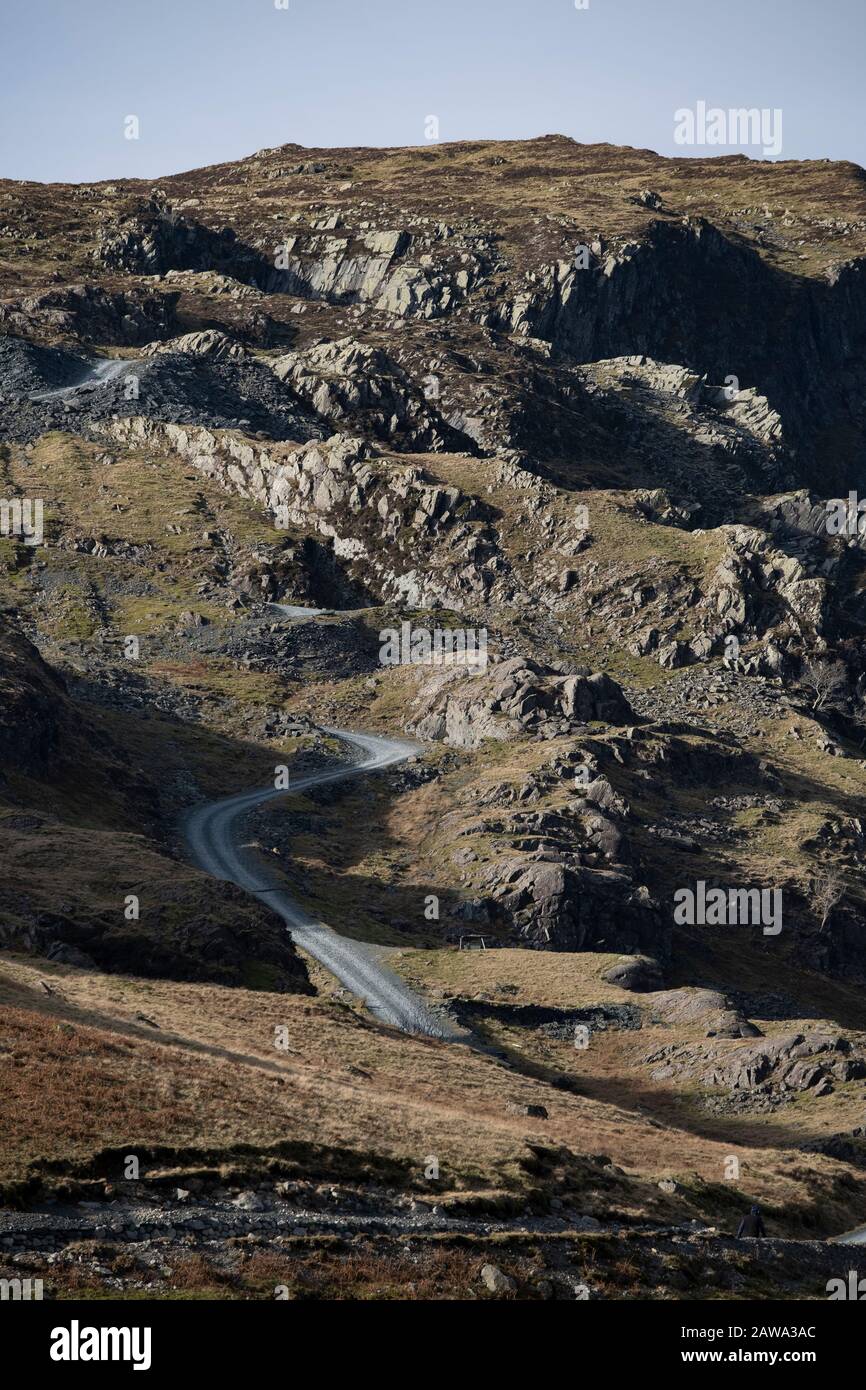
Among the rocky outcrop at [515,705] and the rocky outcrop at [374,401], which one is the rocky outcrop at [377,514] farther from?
the rocky outcrop at [515,705]

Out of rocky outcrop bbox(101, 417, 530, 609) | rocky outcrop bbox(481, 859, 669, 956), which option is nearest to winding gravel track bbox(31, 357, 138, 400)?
rocky outcrop bbox(101, 417, 530, 609)

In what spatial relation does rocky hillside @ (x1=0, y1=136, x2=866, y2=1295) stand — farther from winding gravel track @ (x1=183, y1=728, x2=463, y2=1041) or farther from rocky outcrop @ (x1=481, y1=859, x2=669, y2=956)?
winding gravel track @ (x1=183, y1=728, x2=463, y2=1041)

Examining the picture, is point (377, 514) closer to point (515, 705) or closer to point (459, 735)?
point (459, 735)

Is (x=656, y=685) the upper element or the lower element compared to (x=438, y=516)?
lower

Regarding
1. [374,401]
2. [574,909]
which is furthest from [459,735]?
[374,401]

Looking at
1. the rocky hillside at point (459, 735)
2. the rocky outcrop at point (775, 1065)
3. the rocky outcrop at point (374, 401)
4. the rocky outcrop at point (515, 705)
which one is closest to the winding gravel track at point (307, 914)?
the rocky hillside at point (459, 735)
